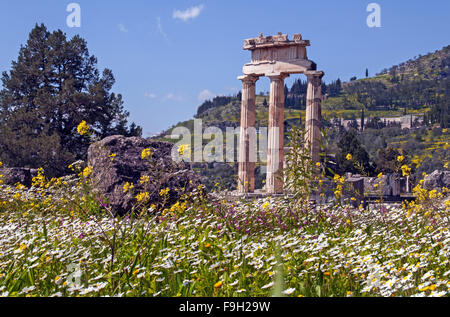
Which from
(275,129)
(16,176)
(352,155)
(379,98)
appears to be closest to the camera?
(16,176)

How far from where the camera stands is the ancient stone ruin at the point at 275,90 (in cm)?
2544

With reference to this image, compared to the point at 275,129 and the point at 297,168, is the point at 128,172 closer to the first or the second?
the point at 297,168

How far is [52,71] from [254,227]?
2784cm

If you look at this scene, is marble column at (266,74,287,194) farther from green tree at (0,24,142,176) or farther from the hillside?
the hillside

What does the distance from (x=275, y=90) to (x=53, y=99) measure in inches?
565

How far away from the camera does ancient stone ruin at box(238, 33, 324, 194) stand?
25.4 metres

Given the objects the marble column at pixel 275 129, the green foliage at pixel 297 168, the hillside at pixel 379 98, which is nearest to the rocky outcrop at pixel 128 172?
the green foliage at pixel 297 168

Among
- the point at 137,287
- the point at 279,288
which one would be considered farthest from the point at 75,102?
the point at 279,288

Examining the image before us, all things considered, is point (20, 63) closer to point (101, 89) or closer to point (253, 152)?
point (101, 89)

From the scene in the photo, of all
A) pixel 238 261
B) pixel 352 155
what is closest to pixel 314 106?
pixel 238 261

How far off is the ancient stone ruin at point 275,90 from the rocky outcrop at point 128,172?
1313 centimetres

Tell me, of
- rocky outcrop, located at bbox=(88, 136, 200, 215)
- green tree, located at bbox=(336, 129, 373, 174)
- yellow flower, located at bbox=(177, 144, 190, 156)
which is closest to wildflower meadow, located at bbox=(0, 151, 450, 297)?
yellow flower, located at bbox=(177, 144, 190, 156)

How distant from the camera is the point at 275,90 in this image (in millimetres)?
26688
